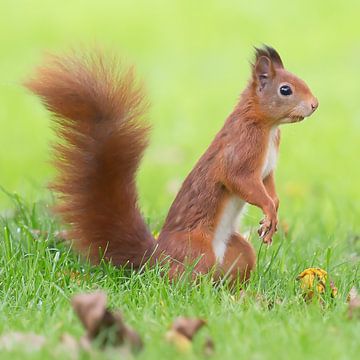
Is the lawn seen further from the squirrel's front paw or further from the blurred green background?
the squirrel's front paw

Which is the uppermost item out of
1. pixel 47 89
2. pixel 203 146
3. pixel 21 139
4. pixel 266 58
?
pixel 266 58

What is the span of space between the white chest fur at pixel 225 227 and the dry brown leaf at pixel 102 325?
892 mm

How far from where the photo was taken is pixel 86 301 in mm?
2389

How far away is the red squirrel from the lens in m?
3.19

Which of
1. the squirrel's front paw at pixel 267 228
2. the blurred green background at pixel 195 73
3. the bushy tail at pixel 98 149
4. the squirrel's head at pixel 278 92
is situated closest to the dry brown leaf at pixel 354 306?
the squirrel's front paw at pixel 267 228

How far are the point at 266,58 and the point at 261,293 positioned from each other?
759 mm

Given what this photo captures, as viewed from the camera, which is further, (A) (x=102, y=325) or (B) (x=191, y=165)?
(B) (x=191, y=165)

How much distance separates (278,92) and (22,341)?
1252mm

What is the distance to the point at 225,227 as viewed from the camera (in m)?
3.28

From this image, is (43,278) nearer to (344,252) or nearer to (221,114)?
(344,252)

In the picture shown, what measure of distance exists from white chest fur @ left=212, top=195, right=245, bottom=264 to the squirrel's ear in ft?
1.27

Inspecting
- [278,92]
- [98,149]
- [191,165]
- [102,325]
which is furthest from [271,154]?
[191,165]

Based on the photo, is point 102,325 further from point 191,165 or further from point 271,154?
point 191,165

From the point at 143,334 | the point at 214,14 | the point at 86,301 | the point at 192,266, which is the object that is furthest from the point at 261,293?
the point at 214,14
